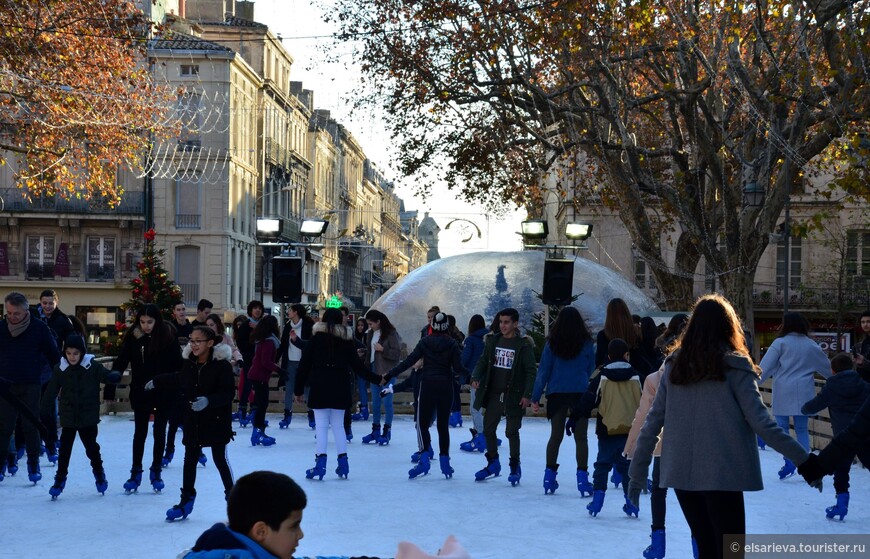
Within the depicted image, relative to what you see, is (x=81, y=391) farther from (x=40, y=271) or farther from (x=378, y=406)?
(x=40, y=271)

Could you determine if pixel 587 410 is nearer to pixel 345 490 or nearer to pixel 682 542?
pixel 682 542

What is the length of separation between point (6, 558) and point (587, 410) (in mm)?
4621

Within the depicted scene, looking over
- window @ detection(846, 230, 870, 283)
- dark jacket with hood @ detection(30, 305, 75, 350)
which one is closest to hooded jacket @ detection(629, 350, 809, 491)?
dark jacket with hood @ detection(30, 305, 75, 350)

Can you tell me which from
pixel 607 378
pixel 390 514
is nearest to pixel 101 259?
pixel 390 514

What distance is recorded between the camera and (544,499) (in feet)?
38.7

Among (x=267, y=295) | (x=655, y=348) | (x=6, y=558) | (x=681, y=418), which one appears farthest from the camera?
(x=267, y=295)

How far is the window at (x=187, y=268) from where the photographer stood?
5184 centimetres

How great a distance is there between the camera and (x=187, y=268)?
5203 centimetres

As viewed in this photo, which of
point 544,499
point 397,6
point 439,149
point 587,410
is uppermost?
point 397,6

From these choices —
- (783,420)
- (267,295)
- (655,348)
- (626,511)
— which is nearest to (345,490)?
(626,511)

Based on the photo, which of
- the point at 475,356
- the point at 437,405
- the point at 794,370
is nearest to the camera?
the point at 437,405

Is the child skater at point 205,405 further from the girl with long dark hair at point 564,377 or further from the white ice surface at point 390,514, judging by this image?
the girl with long dark hair at point 564,377

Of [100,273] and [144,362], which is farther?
[100,273]

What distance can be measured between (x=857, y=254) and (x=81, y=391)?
42.9 meters
